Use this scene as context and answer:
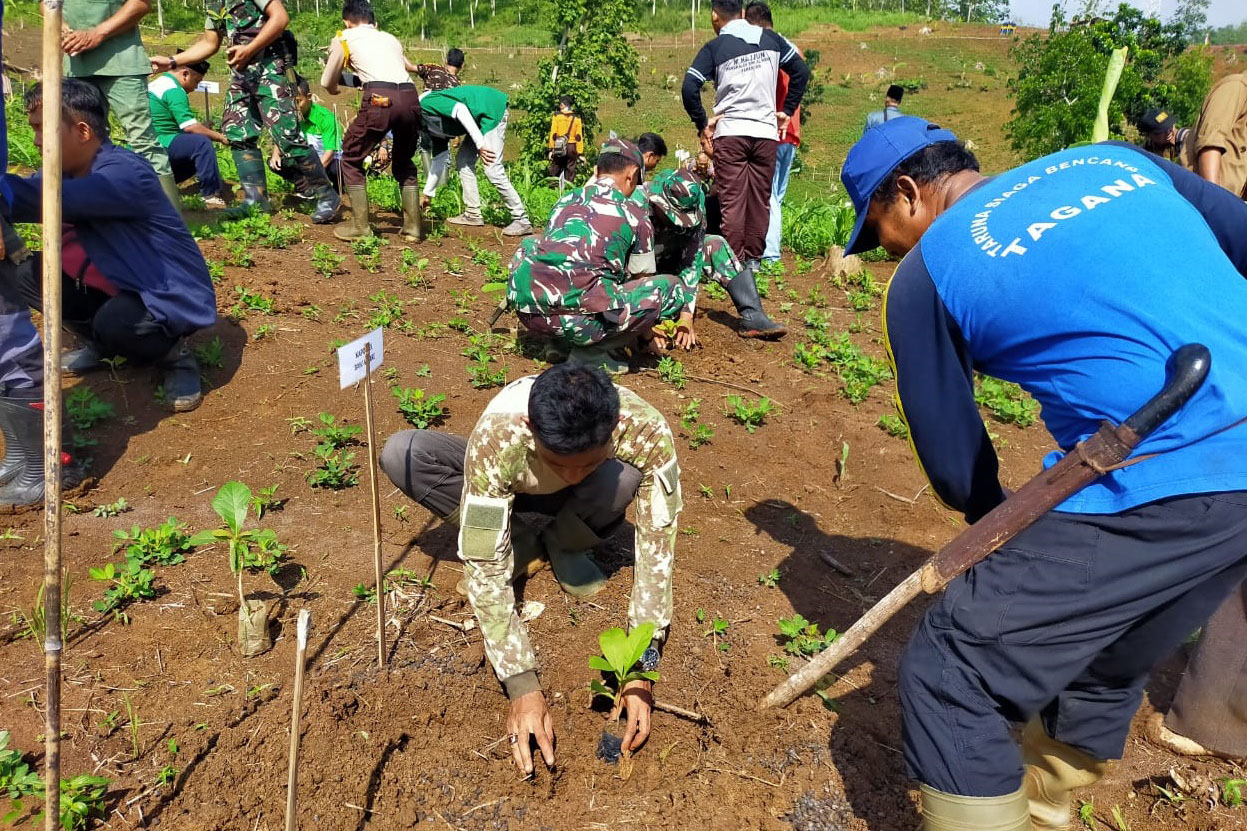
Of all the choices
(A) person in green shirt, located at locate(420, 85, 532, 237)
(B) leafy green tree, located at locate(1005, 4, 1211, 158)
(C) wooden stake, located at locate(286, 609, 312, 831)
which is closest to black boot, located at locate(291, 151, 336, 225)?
(A) person in green shirt, located at locate(420, 85, 532, 237)

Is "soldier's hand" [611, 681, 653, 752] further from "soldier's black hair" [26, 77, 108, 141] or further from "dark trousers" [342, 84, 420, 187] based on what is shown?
"dark trousers" [342, 84, 420, 187]

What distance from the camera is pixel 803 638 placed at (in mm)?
2820

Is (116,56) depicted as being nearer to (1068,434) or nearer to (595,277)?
(595,277)

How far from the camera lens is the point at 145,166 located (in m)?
3.69

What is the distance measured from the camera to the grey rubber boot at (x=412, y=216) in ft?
21.2

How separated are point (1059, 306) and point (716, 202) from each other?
15.4ft

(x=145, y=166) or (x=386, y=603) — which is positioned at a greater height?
(x=145, y=166)

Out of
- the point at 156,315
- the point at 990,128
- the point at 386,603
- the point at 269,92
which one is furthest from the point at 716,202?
the point at 990,128

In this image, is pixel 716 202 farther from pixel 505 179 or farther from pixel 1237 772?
pixel 1237 772

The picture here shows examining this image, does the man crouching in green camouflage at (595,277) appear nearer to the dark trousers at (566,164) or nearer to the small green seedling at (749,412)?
the small green seedling at (749,412)

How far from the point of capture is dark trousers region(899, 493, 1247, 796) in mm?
1579

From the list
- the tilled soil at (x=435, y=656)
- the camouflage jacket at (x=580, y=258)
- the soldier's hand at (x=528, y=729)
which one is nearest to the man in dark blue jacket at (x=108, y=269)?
the tilled soil at (x=435, y=656)

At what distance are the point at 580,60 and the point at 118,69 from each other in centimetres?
1005

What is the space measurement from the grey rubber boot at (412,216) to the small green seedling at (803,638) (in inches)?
191
